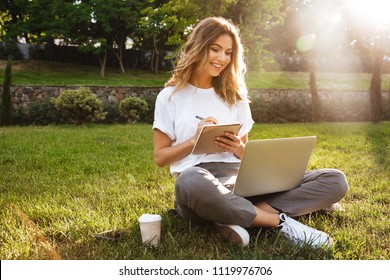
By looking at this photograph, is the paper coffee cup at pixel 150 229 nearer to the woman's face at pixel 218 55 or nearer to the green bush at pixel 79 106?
the woman's face at pixel 218 55

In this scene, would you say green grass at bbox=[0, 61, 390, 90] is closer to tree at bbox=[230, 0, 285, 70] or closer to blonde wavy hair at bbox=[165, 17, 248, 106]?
tree at bbox=[230, 0, 285, 70]

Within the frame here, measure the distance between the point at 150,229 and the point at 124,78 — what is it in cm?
2122

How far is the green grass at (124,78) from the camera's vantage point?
2067 centimetres

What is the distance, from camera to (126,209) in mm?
3037

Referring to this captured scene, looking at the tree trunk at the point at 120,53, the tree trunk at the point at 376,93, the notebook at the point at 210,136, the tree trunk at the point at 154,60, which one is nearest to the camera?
the notebook at the point at 210,136

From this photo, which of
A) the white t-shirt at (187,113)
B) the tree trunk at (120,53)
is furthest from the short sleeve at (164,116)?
the tree trunk at (120,53)

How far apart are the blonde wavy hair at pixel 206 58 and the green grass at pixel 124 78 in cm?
1743

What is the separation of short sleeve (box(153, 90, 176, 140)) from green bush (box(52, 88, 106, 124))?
8530 millimetres

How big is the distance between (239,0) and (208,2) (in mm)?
1598

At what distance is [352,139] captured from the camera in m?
7.50

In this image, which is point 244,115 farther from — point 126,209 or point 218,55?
point 126,209

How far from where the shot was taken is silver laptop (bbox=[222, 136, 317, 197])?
2291 mm
